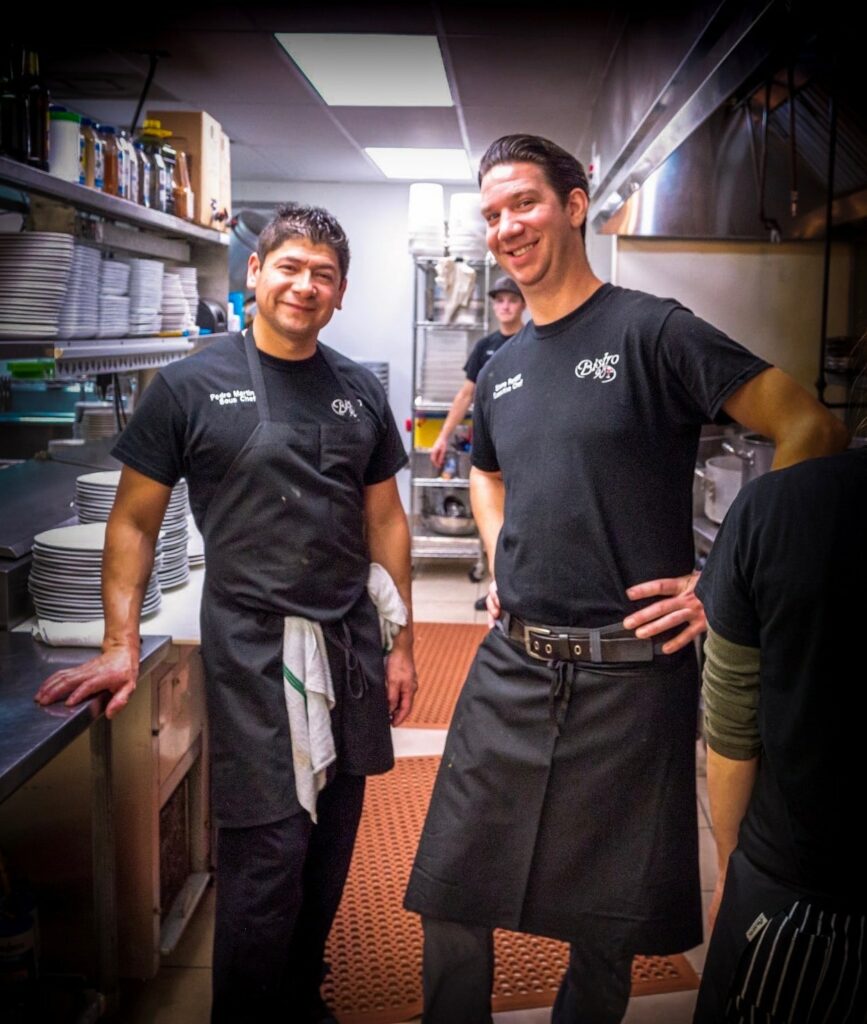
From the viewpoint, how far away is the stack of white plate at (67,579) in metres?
2.32

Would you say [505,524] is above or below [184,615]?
above

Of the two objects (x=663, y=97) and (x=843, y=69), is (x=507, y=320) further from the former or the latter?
(x=663, y=97)

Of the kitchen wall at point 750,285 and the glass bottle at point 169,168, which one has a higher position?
the glass bottle at point 169,168

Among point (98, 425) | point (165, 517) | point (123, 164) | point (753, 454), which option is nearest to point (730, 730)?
point (165, 517)

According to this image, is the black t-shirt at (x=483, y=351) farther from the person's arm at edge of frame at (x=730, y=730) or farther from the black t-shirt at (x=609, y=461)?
the person's arm at edge of frame at (x=730, y=730)

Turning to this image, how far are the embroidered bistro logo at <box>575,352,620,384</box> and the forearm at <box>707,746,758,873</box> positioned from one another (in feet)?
2.16

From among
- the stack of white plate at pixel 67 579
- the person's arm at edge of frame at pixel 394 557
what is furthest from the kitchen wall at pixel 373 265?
the person's arm at edge of frame at pixel 394 557

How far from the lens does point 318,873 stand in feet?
6.62

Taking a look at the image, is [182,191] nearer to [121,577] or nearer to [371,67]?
[371,67]

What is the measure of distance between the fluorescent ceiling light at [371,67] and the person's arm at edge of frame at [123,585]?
9.48ft

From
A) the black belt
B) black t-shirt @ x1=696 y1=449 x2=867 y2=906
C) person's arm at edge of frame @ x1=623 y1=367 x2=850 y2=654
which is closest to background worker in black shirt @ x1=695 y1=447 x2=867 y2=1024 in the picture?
black t-shirt @ x1=696 y1=449 x2=867 y2=906

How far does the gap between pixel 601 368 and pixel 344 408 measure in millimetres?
533

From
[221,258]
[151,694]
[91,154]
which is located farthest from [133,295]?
[151,694]

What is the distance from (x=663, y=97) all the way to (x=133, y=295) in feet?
6.24
